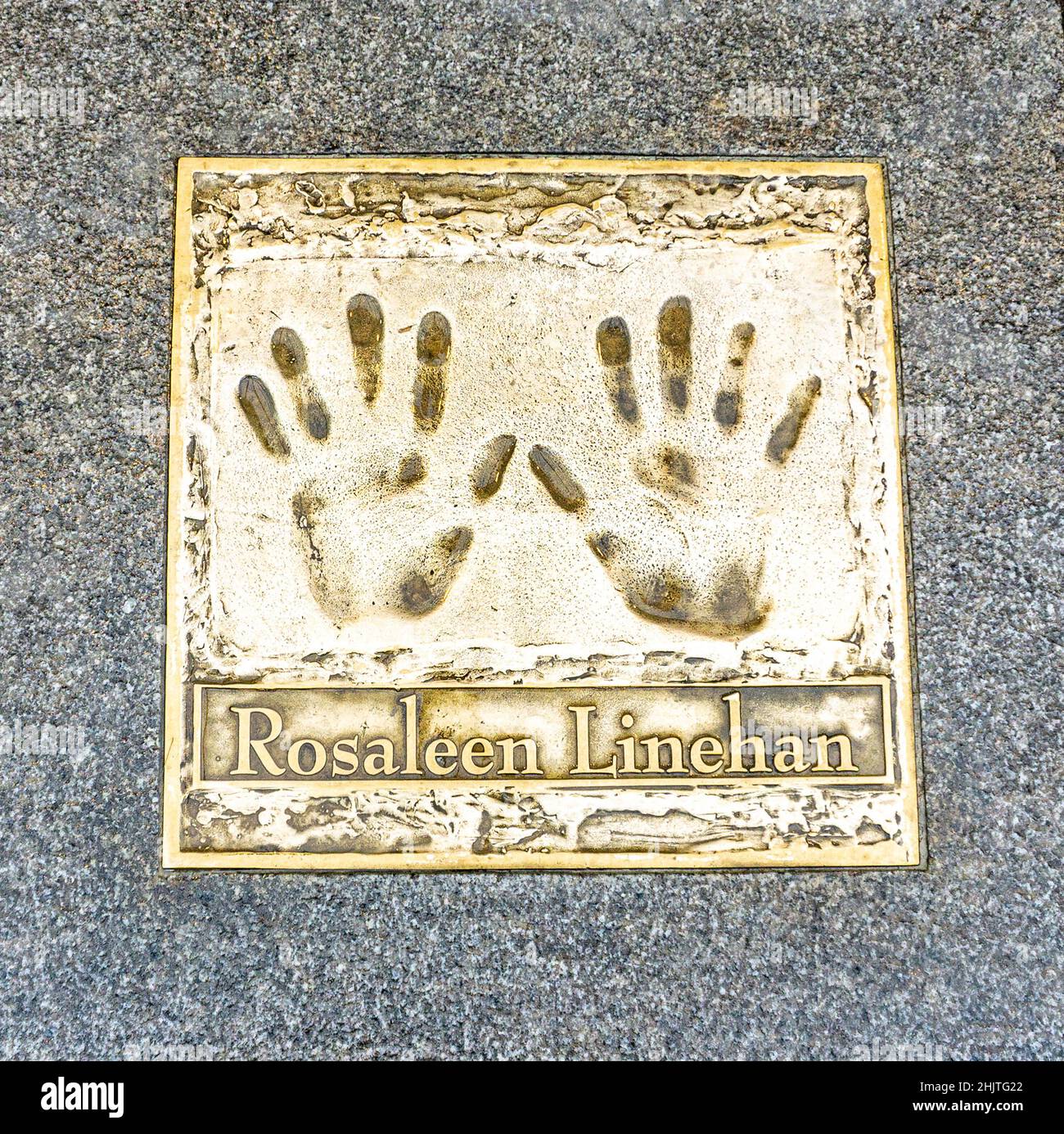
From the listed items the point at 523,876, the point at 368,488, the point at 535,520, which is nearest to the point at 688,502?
the point at 535,520

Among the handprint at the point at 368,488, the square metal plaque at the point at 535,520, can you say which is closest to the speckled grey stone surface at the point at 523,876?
the square metal plaque at the point at 535,520

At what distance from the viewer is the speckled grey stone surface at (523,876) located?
90 centimetres

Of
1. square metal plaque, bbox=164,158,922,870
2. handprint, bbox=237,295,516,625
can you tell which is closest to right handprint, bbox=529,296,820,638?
square metal plaque, bbox=164,158,922,870

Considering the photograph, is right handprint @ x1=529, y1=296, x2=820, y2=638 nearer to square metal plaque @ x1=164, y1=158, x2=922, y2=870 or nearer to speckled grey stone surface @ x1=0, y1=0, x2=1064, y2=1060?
square metal plaque @ x1=164, y1=158, x2=922, y2=870

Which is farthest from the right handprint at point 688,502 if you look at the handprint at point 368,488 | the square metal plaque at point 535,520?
the handprint at point 368,488

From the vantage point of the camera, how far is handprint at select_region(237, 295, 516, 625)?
937 millimetres

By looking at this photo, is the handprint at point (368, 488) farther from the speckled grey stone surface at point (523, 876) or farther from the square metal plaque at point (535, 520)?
the speckled grey stone surface at point (523, 876)

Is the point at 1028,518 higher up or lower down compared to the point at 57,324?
lower down

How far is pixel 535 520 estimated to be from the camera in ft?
3.10

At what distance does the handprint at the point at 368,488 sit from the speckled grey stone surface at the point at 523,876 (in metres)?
0.18

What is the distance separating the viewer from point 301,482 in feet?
3.08
